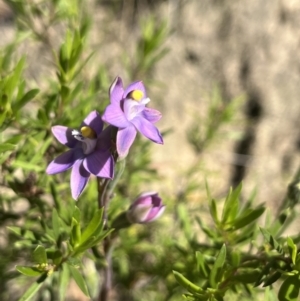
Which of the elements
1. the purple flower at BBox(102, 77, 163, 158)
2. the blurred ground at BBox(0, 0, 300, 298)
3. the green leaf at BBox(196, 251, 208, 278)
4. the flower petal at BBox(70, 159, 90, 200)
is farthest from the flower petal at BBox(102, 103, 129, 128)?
the blurred ground at BBox(0, 0, 300, 298)

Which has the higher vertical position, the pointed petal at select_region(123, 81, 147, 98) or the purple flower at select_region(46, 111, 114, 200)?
the pointed petal at select_region(123, 81, 147, 98)

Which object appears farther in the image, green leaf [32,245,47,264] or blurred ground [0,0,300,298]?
blurred ground [0,0,300,298]

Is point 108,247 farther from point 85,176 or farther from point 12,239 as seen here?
point 12,239

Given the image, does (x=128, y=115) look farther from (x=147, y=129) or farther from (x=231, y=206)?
(x=231, y=206)

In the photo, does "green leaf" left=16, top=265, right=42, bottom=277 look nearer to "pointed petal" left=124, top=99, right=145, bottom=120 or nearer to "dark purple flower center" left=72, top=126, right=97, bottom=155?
"dark purple flower center" left=72, top=126, right=97, bottom=155

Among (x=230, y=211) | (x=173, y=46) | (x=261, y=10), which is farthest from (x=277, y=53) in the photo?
(x=230, y=211)

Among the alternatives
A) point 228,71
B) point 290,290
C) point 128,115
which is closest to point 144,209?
point 128,115
